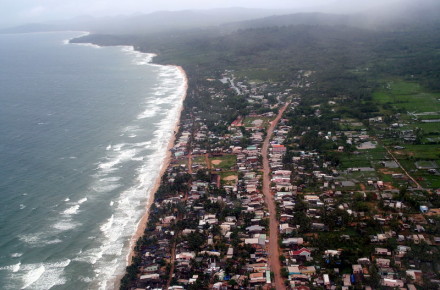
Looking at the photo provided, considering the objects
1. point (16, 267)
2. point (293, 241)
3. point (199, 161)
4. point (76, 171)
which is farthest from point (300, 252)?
point (76, 171)

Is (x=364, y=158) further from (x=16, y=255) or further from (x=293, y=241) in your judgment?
(x=16, y=255)

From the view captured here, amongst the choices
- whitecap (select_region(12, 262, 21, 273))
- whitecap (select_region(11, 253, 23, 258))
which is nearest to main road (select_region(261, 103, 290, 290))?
whitecap (select_region(12, 262, 21, 273))

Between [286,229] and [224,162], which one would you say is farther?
[224,162]

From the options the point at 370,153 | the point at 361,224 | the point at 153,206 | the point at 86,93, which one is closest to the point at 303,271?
the point at 361,224

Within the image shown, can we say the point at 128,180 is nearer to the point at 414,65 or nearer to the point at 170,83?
the point at 170,83

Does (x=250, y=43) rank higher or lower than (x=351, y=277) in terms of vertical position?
higher

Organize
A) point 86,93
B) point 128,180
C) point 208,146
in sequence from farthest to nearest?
point 86,93
point 208,146
point 128,180

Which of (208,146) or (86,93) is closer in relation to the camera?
(208,146)
